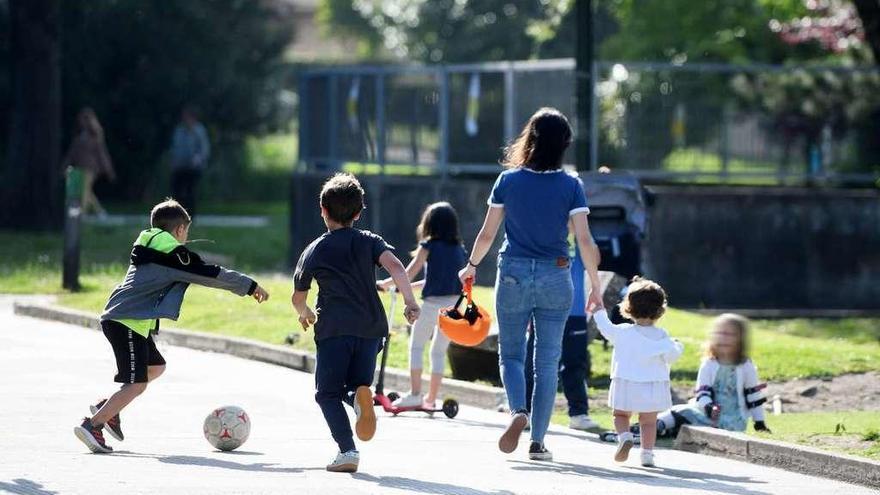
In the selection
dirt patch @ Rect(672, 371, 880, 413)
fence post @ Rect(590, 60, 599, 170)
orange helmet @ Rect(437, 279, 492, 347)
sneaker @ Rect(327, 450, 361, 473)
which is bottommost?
dirt patch @ Rect(672, 371, 880, 413)

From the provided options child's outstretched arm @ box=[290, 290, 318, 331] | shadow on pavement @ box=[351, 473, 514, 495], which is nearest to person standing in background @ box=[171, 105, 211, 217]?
child's outstretched arm @ box=[290, 290, 318, 331]

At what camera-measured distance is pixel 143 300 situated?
9906 millimetres

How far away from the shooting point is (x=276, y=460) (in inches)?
388

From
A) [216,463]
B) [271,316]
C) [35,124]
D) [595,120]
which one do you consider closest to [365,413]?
[216,463]

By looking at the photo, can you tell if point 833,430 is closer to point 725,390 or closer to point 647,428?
point 725,390

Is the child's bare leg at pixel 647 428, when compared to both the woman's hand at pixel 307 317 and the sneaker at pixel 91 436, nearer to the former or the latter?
the woman's hand at pixel 307 317

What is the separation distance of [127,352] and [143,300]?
0.96 ft

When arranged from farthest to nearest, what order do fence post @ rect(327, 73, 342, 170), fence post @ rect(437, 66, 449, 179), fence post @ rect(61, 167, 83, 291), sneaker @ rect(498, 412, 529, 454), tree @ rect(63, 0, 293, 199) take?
tree @ rect(63, 0, 293, 199), fence post @ rect(327, 73, 342, 170), fence post @ rect(437, 66, 449, 179), fence post @ rect(61, 167, 83, 291), sneaker @ rect(498, 412, 529, 454)

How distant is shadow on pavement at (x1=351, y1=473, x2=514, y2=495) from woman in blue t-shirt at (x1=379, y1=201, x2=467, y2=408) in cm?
299

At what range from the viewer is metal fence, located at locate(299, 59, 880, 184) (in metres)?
22.6

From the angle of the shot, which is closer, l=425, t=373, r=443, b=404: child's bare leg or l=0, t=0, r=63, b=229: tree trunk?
l=425, t=373, r=443, b=404: child's bare leg

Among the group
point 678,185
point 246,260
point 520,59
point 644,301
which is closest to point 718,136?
point 678,185

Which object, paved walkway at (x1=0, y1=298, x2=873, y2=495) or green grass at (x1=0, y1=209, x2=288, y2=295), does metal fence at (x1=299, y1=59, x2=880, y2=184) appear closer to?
green grass at (x1=0, y1=209, x2=288, y2=295)

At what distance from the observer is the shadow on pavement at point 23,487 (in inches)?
331
